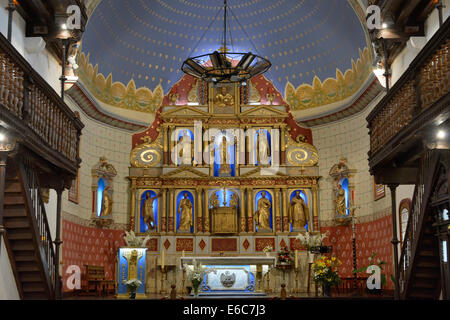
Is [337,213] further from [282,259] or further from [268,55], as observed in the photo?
[268,55]

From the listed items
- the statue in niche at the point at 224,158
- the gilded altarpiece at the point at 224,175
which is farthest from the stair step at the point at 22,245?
the statue in niche at the point at 224,158

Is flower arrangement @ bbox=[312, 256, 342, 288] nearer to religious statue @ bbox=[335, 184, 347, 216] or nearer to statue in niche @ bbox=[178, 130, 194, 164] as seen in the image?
religious statue @ bbox=[335, 184, 347, 216]

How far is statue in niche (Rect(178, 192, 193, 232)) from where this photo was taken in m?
22.2

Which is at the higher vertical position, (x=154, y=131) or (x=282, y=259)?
(x=154, y=131)

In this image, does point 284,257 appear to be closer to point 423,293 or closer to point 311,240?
point 311,240

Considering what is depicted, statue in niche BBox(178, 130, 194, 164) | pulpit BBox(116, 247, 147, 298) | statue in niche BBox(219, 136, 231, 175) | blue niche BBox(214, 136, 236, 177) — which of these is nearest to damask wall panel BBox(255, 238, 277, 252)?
blue niche BBox(214, 136, 236, 177)

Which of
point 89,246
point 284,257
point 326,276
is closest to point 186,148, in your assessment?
point 89,246

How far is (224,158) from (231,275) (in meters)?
6.16

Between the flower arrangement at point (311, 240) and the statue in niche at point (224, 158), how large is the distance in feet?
12.1

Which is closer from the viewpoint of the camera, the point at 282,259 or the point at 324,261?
the point at 324,261

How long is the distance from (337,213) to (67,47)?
36.9 ft

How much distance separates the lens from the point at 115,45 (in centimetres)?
2183
